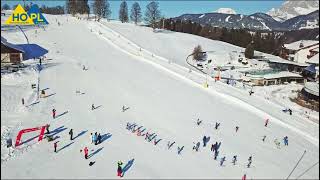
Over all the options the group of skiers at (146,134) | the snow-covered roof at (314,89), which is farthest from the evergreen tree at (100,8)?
the snow-covered roof at (314,89)

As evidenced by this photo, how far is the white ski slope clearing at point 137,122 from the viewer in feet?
56.8

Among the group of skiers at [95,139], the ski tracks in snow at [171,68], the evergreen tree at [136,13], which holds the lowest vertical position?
the group of skiers at [95,139]

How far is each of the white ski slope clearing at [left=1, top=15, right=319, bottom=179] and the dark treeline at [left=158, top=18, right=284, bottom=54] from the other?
62.3m

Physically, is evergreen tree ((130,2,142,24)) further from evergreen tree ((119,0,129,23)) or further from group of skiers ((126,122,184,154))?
group of skiers ((126,122,184,154))

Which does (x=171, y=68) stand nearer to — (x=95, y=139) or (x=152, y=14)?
(x=95, y=139)

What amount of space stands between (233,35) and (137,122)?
87136mm

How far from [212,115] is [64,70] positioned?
22.0 m

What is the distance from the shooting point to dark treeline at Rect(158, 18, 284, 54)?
99938 millimetres

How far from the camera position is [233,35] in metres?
107

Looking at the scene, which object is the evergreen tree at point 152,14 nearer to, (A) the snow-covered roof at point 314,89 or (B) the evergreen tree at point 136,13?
(B) the evergreen tree at point 136,13

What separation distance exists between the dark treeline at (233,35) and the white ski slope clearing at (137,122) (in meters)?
62.3

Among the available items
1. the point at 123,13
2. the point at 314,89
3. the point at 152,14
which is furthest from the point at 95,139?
the point at 123,13

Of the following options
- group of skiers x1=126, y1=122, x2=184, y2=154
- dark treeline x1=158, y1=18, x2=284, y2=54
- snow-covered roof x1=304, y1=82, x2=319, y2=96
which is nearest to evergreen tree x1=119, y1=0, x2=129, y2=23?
dark treeline x1=158, y1=18, x2=284, y2=54

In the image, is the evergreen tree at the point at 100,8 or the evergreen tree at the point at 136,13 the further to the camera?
the evergreen tree at the point at 136,13
